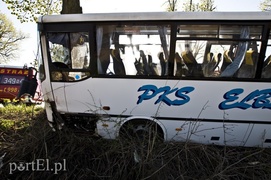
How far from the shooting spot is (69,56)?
12.0 ft

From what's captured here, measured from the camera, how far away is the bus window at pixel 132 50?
346 cm

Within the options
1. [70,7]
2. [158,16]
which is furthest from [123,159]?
[70,7]

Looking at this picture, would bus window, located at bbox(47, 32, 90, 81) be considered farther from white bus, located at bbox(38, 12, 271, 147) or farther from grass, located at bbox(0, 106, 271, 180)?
grass, located at bbox(0, 106, 271, 180)

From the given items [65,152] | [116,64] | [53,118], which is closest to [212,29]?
[116,64]

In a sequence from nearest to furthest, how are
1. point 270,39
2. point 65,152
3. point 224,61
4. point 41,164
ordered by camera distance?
point 41,164 → point 65,152 → point 270,39 → point 224,61

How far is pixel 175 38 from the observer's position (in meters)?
3.40

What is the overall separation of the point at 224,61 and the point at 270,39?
33.0 inches

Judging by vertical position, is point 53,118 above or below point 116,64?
below

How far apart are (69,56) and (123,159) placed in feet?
7.36

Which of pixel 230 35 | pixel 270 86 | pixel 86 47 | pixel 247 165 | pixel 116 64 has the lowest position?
pixel 247 165

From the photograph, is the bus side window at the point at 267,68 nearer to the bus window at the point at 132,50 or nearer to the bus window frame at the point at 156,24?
the bus window frame at the point at 156,24

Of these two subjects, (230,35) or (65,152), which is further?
(230,35)

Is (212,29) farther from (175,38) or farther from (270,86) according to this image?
(270,86)

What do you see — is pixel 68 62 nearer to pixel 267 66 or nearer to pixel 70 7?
pixel 70 7
